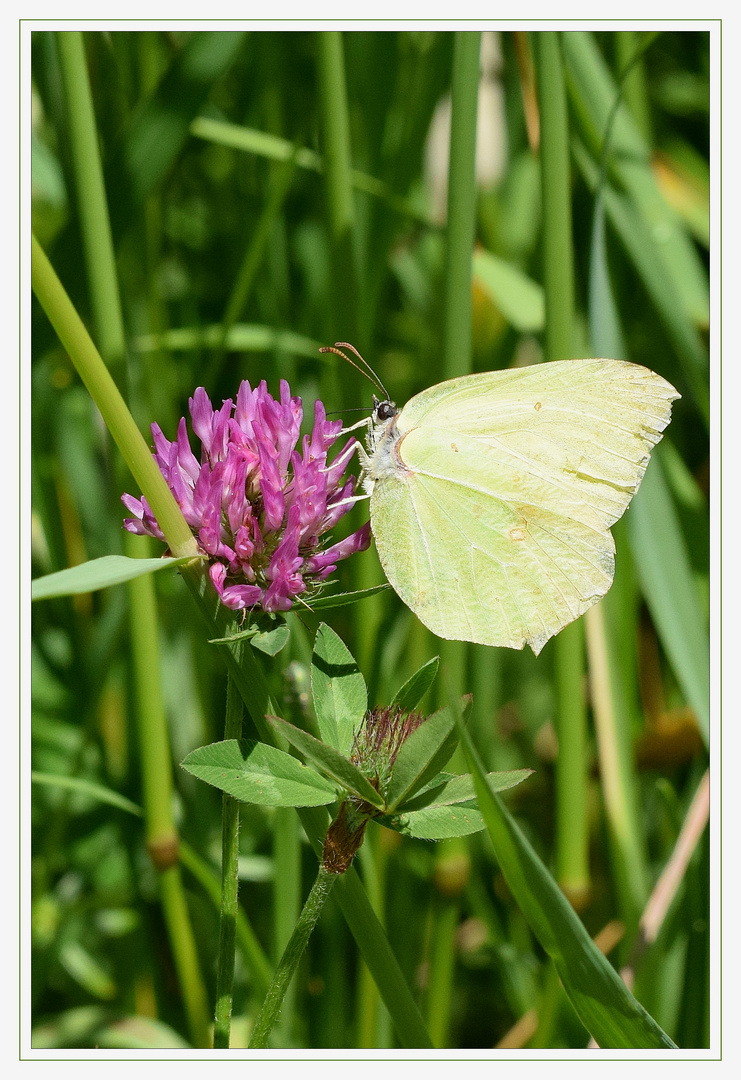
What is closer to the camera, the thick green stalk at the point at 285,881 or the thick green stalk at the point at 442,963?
the thick green stalk at the point at 285,881

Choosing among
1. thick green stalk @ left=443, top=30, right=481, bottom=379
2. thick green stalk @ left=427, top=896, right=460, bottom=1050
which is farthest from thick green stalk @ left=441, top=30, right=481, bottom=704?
thick green stalk @ left=427, top=896, right=460, bottom=1050

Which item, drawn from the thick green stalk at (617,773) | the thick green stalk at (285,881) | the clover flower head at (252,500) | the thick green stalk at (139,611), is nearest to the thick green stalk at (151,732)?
the thick green stalk at (139,611)

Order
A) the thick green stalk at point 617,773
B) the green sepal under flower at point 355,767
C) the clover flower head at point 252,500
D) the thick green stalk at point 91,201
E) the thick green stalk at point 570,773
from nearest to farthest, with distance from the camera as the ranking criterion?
the green sepal under flower at point 355,767 → the clover flower head at point 252,500 → the thick green stalk at point 91,201 → the thick green stalk at point 570,773 → the thick green stalk at point 617,773

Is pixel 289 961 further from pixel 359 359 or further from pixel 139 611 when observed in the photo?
pixel 359 359

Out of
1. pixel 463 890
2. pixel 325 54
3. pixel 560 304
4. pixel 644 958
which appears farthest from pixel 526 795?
pixel 325 54

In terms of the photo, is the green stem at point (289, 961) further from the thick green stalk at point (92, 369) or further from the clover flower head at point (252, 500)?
the thick green stalk at point (92, 369)
